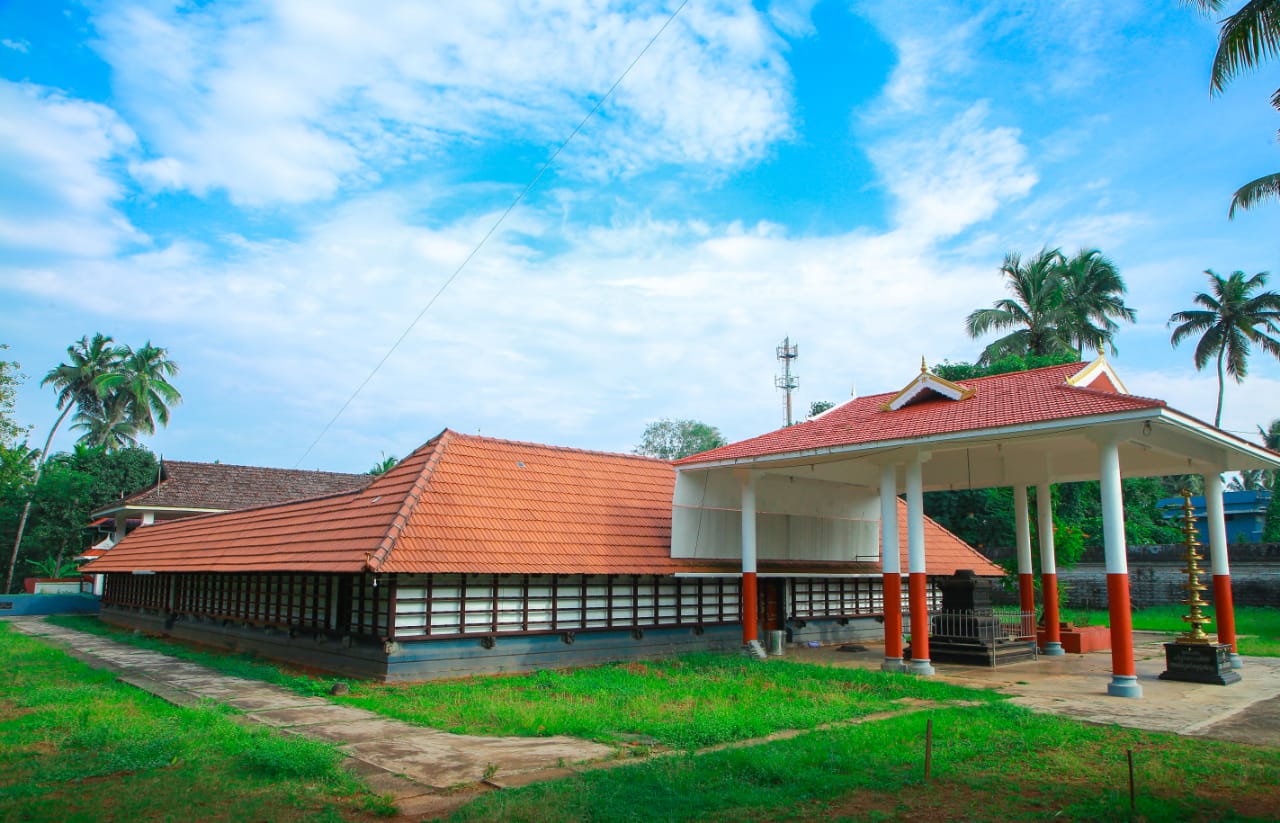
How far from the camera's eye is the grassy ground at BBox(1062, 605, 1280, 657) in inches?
744

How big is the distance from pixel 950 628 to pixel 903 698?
19.1 feet

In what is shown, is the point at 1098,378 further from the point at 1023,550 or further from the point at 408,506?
the point at 408,506

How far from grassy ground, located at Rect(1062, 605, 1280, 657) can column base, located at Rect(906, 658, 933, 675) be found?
294 inches

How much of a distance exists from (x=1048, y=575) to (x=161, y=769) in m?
17.3

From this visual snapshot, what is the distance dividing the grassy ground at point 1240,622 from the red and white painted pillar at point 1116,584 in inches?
311

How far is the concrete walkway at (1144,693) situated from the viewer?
32.4 ft

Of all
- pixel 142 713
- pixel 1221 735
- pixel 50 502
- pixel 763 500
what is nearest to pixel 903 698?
pixel 1221 735

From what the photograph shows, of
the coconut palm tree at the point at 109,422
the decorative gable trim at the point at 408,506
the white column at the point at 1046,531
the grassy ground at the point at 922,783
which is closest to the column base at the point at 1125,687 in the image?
the grassy ground at the point at 922,783

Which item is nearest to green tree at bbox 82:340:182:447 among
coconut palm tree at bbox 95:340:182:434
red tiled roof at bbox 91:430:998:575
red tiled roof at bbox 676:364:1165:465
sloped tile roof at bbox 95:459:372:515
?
coconut palm tree at bbox 95:340:182:434

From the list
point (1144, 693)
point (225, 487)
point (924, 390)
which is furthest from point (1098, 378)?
point (225, 487)

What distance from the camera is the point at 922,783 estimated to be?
7.04 m

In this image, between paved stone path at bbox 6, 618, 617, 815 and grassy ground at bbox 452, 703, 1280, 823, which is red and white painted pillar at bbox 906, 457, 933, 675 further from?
paved stone path at bbox 6, 618, 617, 815

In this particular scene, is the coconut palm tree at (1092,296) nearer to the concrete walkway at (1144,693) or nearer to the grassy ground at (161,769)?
the concrete walkway at (1144,693)

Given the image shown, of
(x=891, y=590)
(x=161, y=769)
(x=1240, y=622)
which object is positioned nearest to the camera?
(x=161, y=769)
